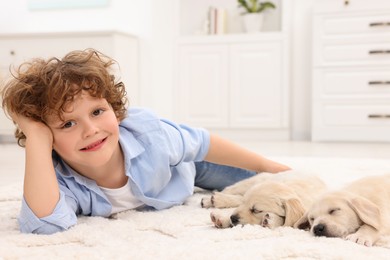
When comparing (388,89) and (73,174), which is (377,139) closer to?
(388,89)

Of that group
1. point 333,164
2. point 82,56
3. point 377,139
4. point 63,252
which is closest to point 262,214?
point 63,252

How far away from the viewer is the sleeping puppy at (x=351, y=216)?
1017 millimetres

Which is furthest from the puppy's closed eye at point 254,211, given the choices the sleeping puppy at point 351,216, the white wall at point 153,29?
the white wall at point 153,29

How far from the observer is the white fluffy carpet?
0.93 m

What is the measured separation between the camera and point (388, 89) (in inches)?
153

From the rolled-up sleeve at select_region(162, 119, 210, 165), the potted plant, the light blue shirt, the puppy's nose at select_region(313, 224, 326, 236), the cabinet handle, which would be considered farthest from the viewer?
the potted plant

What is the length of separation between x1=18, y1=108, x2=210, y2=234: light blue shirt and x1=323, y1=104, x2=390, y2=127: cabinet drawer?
2733 mm

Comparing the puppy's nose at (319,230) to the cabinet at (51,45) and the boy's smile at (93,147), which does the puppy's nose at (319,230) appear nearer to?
the boy's smile at (93,147)

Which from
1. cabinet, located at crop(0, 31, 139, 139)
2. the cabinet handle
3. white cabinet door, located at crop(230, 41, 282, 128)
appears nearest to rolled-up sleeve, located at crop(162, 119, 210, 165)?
cabinet, located at crop(0, 31, 139, 139)

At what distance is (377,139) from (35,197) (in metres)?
3.27

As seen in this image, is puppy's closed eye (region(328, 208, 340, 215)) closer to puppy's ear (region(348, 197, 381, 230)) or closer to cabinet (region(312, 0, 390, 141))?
puppy's ear (region(348, 197, 381, 230))

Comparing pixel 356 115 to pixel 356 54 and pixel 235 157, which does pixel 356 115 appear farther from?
pixel 235 157

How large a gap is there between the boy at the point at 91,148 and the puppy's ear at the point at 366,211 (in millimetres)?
503

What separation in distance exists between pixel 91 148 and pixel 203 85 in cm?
346
